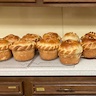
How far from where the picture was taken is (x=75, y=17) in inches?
70.8

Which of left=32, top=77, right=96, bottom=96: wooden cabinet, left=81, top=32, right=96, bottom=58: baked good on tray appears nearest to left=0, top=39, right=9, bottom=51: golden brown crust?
left=32, top=77, right=96, bottom=96: wooden cabinet

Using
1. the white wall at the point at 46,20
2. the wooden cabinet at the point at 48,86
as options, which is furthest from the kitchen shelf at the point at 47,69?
the white wall at the point at 46,20

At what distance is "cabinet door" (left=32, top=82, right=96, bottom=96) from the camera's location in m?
1.35

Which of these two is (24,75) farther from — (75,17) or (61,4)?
(75,17)

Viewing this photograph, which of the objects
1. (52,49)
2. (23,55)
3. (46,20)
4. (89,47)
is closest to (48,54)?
(52,49)

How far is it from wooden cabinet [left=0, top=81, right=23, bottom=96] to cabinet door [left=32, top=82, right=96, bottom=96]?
0.34 feet

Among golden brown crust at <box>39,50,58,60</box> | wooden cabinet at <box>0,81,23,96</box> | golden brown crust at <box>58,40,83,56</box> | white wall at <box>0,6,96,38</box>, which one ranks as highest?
white wall at <box>0,6,96,38</box>

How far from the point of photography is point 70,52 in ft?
4.43

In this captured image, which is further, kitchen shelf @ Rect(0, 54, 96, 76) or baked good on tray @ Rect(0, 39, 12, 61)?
baked good on tray @ Rect(0, 39, 12, 61)

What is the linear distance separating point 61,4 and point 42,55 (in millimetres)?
409

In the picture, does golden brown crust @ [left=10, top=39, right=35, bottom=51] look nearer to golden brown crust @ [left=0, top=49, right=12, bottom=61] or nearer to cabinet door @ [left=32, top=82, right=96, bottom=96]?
golden brown crust @ [left=0, top=49, right=12, bottom=61]

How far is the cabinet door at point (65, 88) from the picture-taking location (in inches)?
53.1

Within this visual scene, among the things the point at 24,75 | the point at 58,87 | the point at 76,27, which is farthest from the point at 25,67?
the point at 76,27

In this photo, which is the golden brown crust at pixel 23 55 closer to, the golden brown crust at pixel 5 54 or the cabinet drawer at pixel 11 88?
the golden brown crust at pixel 5 54
